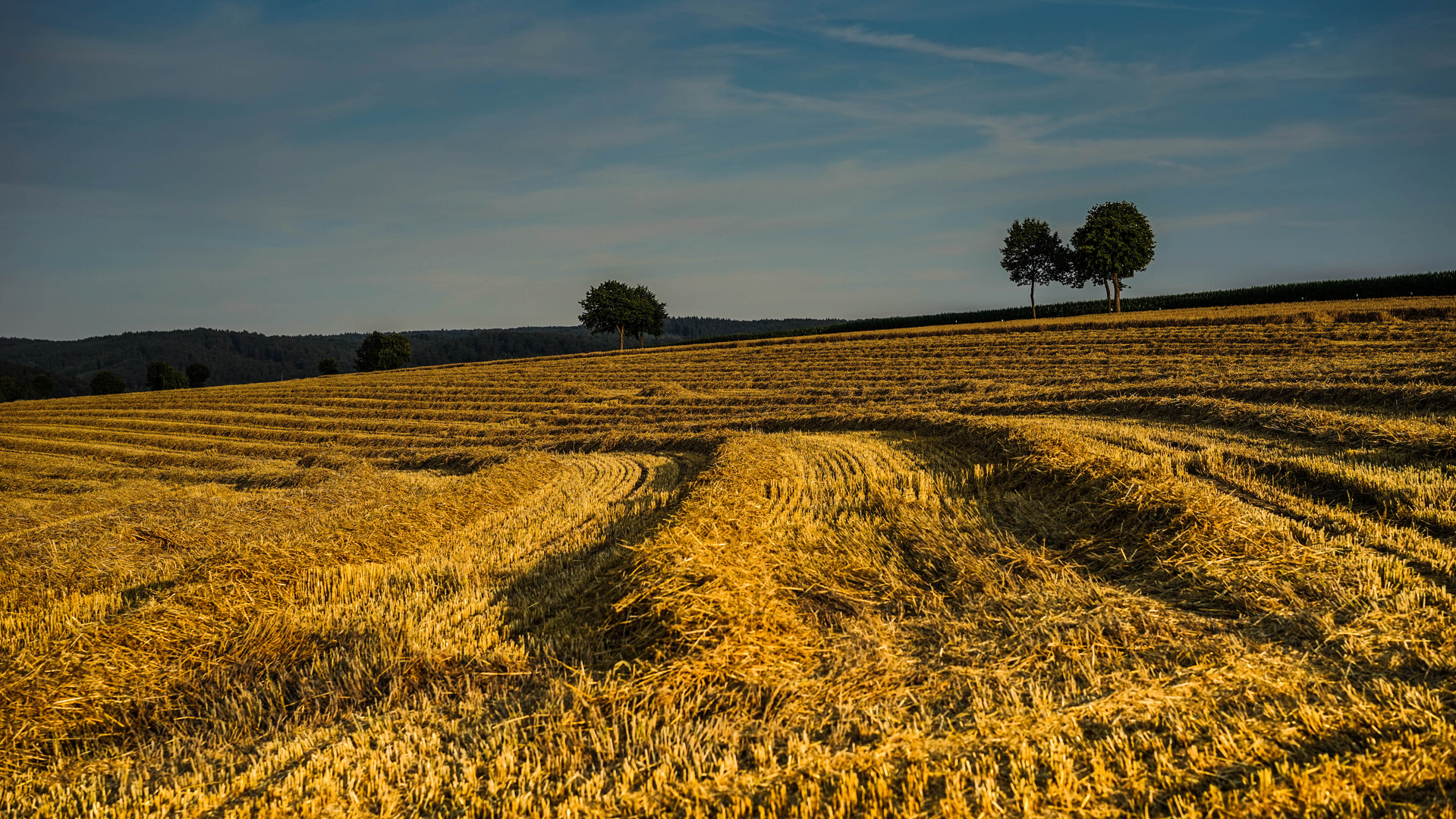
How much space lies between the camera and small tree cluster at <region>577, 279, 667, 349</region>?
277 feet

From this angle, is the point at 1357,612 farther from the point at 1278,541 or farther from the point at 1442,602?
the point at 1278,541

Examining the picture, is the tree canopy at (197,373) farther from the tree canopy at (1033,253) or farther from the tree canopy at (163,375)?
the tree canopy at (1033,253)

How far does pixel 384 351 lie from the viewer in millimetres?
101312

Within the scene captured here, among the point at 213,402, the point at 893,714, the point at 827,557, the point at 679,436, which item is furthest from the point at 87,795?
the point at 213,402

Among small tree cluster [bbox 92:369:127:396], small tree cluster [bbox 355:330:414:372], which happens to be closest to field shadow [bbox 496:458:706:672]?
small tree cluster [bbox 355:330:414:372]

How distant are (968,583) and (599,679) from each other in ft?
12.2

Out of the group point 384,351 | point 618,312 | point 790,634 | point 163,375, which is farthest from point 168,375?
point 790,634

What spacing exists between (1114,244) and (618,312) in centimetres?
4915

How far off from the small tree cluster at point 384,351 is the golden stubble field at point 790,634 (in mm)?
92301

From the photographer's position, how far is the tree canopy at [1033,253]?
6775cm

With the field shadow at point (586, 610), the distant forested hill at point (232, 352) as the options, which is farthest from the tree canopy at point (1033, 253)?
the distant forested hill at point (232, 352)

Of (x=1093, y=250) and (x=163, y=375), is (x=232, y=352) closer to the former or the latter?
(x=163, y=375)

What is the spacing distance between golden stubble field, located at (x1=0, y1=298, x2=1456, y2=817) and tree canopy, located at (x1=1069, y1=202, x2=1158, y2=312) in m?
49.5

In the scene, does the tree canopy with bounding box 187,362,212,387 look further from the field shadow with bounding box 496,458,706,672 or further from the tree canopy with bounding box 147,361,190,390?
the field shadow with bounding box 496,458,706,672
